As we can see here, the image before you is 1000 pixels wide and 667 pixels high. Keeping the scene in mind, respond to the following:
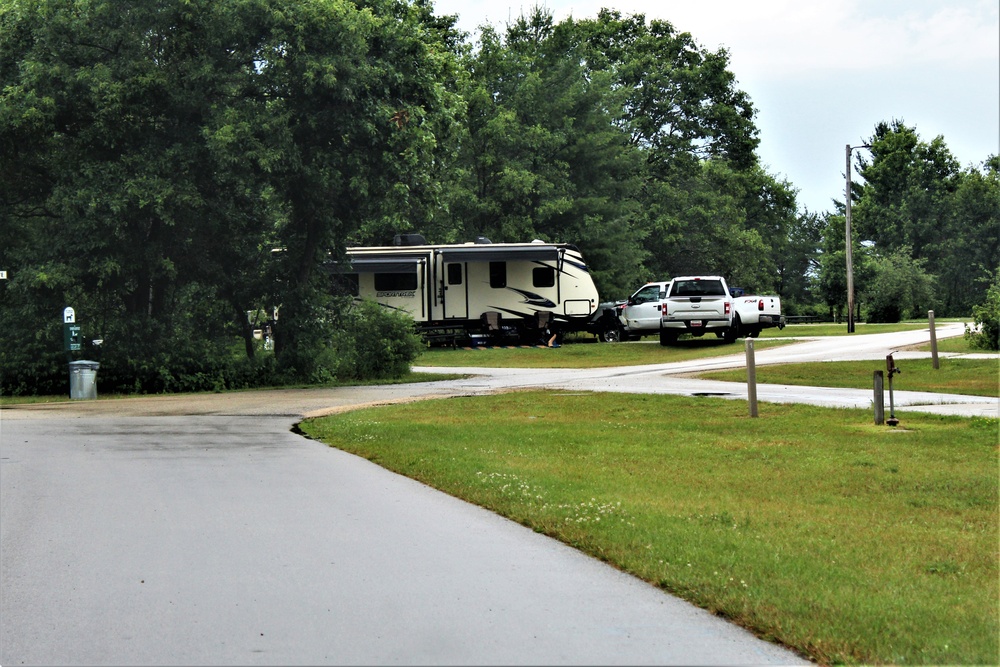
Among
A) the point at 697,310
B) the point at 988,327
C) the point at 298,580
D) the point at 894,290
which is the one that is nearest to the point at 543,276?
the point at 697,310

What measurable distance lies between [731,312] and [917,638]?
34.6 meters

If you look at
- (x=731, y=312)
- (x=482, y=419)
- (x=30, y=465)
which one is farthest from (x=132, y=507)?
(x=731, y=312)

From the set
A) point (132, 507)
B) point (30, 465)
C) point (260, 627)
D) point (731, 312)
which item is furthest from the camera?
point (731, 312)

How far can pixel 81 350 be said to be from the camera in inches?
1121

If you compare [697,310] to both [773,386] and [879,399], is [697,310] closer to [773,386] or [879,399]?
[773,386]

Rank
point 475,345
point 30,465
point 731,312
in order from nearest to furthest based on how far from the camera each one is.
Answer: point 30,465
point 731,312
point 475,345

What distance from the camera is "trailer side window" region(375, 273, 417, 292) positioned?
137 ft

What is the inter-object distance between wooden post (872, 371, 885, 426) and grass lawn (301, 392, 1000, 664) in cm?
26

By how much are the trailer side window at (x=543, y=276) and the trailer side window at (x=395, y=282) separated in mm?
4301

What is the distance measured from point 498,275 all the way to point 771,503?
107 ft

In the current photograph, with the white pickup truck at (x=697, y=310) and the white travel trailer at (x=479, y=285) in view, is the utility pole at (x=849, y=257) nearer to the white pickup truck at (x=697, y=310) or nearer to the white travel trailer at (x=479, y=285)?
the white pickup truck at (x=697, y=310)

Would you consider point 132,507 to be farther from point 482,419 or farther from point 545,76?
point 545,76

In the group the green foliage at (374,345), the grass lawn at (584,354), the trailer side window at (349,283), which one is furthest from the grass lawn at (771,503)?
the trailer side window at (349,283)

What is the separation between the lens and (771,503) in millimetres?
10484
